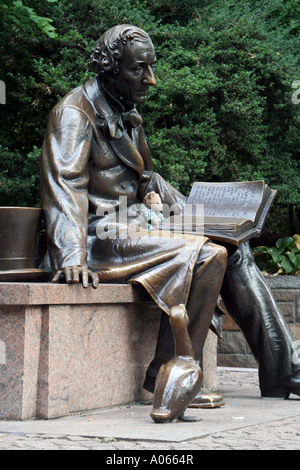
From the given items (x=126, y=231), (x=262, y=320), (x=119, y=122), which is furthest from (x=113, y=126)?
(x=262, y=320)

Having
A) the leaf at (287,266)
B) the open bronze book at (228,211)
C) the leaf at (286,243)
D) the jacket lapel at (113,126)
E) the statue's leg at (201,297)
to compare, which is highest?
the jacket lapel at (113,126)

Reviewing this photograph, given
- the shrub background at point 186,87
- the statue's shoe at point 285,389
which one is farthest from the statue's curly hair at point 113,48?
the shrub background at point 186,87

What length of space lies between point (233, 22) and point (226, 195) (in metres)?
5.04

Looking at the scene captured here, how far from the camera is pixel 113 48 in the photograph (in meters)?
5.11

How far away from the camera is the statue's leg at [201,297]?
471cm

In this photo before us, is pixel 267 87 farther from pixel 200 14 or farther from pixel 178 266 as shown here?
pixel 178 266

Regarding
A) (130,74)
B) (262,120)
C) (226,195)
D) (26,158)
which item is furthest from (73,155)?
(262,120)

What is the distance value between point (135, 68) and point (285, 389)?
2.20m

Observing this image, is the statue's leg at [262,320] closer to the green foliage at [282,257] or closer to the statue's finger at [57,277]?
the statue's finger at [57,277]

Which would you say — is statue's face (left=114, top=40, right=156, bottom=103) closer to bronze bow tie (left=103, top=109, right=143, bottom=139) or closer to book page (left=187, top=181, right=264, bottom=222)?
bronze bow tie (left=103, top=109, right=143, bottom=139)

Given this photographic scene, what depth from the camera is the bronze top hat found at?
4.68m

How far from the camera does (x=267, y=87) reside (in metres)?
10.3

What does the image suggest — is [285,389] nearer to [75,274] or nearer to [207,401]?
[207,401]

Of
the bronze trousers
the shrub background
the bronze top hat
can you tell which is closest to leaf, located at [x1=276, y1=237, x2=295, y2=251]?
the shrub background
